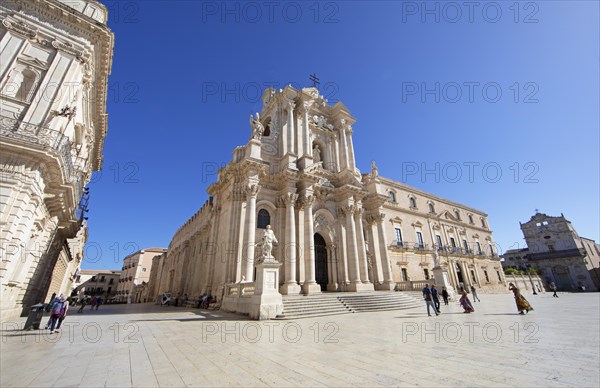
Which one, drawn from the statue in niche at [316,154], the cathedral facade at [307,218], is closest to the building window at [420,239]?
the cathedral facade at [307,218]

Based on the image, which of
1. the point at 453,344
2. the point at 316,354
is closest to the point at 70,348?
the point at 316,354

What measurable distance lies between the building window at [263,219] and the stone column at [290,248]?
1488mm

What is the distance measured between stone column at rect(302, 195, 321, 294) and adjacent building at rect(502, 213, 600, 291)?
47.8m

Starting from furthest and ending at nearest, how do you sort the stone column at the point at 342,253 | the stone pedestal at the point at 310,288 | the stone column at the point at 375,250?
the stone column at the point at 375,250 < the stone column at the point at 342,253 < the stone pedestal at the point at 310,288

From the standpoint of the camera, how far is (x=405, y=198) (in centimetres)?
3117

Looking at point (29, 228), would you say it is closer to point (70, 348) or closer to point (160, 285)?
point (70, 348)

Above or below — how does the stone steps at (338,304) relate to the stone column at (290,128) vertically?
below

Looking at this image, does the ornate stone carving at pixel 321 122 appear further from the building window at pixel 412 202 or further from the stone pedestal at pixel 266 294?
the stone pedestal at pixel 266 294

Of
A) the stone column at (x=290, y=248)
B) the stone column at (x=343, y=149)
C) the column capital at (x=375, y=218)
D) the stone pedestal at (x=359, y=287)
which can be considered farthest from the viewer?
the stone column at (x=343, y=149)

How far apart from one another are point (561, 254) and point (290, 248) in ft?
169

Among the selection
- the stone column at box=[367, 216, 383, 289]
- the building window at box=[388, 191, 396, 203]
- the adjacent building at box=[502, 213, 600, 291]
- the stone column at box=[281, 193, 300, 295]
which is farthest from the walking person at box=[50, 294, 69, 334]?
the adjacent building at box=[502, 213, 600, 291]

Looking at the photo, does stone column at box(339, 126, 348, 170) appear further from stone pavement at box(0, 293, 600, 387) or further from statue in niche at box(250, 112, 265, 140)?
stone pavement at box(0, 293, 600, 387)

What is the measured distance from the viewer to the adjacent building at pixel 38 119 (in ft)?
29.5

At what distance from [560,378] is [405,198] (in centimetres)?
2947
